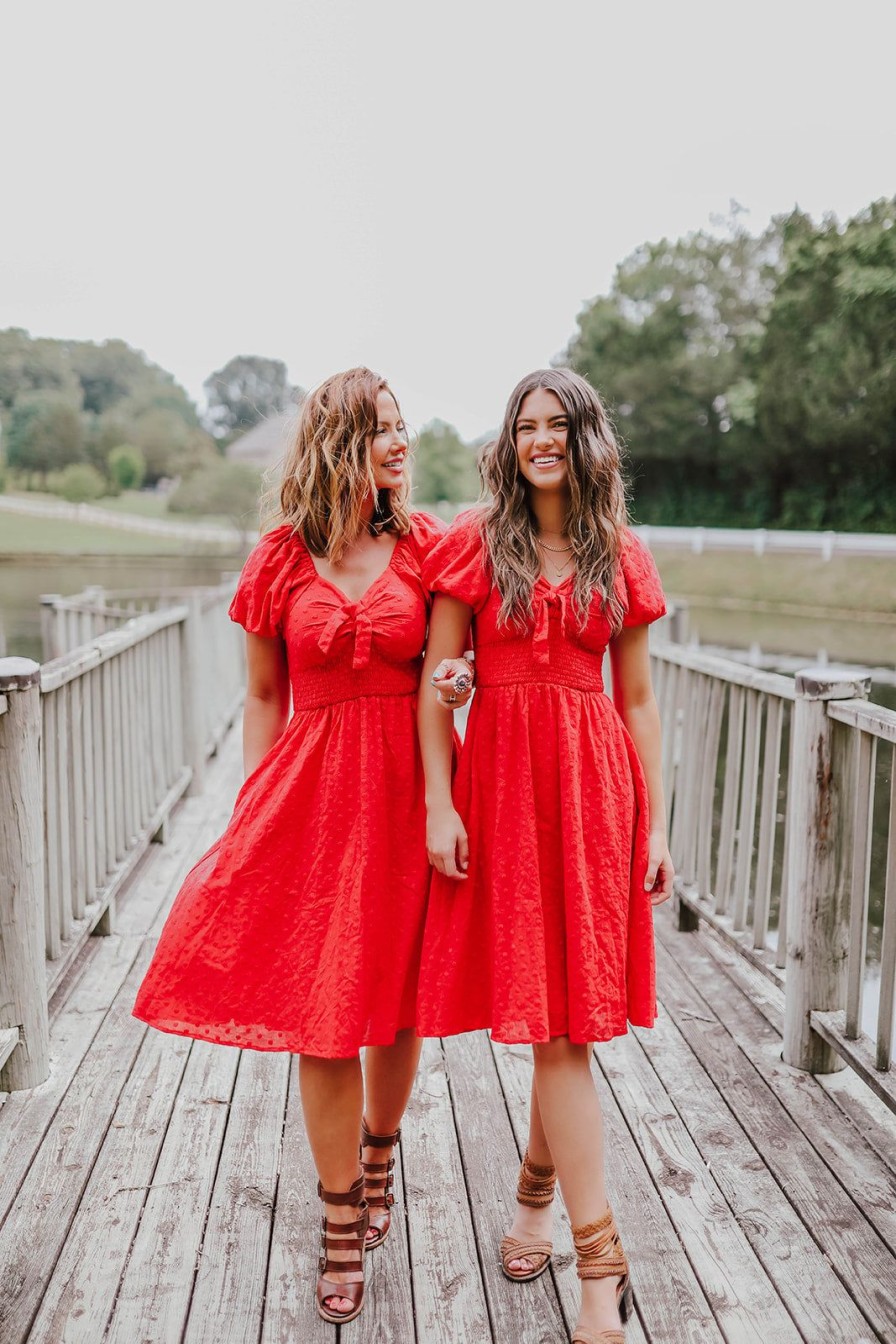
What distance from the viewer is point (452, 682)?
1.58 metres

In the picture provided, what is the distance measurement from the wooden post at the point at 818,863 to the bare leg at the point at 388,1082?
40.9 inches

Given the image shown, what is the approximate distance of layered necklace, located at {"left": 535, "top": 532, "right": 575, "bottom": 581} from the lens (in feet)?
5.50

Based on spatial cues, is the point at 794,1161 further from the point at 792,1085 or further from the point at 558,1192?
the point at 558,1192

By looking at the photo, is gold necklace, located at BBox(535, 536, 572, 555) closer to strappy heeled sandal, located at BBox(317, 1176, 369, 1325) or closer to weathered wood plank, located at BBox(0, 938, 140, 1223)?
strappy heeled sandal, located at BBox(317, 1176, 369, 1325)

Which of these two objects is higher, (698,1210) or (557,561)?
(557,561)

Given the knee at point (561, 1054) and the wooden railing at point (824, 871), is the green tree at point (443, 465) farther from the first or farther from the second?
the knee at point (561, 1054)

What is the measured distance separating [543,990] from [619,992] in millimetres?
142

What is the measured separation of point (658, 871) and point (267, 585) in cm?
76

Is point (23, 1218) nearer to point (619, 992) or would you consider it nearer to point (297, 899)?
point (297, 899)

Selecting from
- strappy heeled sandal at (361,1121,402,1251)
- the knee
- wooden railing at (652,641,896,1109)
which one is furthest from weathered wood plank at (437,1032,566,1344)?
wooden railing at (652,641,896,1109)

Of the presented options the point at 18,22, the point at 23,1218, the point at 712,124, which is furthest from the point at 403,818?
the point at 712,124

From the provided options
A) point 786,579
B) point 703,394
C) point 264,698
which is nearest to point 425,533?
point 264,698

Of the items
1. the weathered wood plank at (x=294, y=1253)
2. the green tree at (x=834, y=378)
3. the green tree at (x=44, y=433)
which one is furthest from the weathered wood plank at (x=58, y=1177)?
the green tree at (x=834, y=378)

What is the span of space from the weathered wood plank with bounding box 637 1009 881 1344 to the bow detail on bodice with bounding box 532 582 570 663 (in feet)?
3.42
